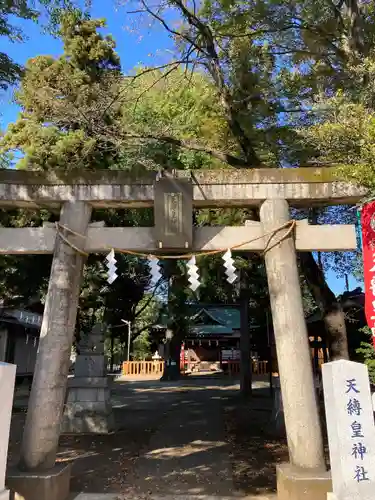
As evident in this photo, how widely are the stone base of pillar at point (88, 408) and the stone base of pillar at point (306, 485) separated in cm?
630

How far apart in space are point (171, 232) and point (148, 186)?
794mm

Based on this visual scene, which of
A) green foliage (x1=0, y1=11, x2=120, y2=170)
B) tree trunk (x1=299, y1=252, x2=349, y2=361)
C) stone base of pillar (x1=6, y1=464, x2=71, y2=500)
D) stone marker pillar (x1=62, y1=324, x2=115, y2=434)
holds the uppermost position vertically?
green foliage (x1=0, y1=11, x2=120, y2=170)

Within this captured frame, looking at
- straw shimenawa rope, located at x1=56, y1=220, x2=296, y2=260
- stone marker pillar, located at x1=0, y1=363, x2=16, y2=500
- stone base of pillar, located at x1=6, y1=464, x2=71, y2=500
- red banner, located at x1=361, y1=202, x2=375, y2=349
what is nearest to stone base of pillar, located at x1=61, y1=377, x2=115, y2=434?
stone base of pillar, located at x1=6, y1=464, x2=71, y2=500

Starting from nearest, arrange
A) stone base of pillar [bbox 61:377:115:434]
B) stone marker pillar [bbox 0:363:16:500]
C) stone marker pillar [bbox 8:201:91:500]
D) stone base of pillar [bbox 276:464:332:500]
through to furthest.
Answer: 1. stone marker pillar [bbox 0:363:16:500]
2. stone base of pillar [bbox 276:464:332:500]
3. stone marker pillar [bbox 8:201:91:500]
4. stone base of pillar [bbox 61:377:115:434]

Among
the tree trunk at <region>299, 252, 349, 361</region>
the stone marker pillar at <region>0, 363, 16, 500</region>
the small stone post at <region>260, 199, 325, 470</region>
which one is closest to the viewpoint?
the stone marker pillar at <region>0, 363, 16, 500</region>

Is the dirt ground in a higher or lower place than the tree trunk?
lower

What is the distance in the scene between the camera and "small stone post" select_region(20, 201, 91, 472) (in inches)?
217

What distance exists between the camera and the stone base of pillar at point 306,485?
5086 mm

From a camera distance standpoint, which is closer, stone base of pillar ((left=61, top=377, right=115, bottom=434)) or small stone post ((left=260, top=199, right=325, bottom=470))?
small stone post ((left=260, top=199, right=325, bottom=470))

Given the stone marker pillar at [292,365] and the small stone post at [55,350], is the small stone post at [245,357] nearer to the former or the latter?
the stone marker pillar at [292,365]

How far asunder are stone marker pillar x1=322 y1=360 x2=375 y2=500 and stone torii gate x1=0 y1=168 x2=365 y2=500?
1149 mm

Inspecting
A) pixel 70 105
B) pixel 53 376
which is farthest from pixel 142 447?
pixel 70 105

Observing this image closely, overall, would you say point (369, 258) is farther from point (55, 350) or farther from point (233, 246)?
point (55, 350)

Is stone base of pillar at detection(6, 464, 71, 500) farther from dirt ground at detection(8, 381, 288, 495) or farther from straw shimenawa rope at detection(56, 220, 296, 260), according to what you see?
straw shimenawa rope at detection(56, 220, 296, 260)
